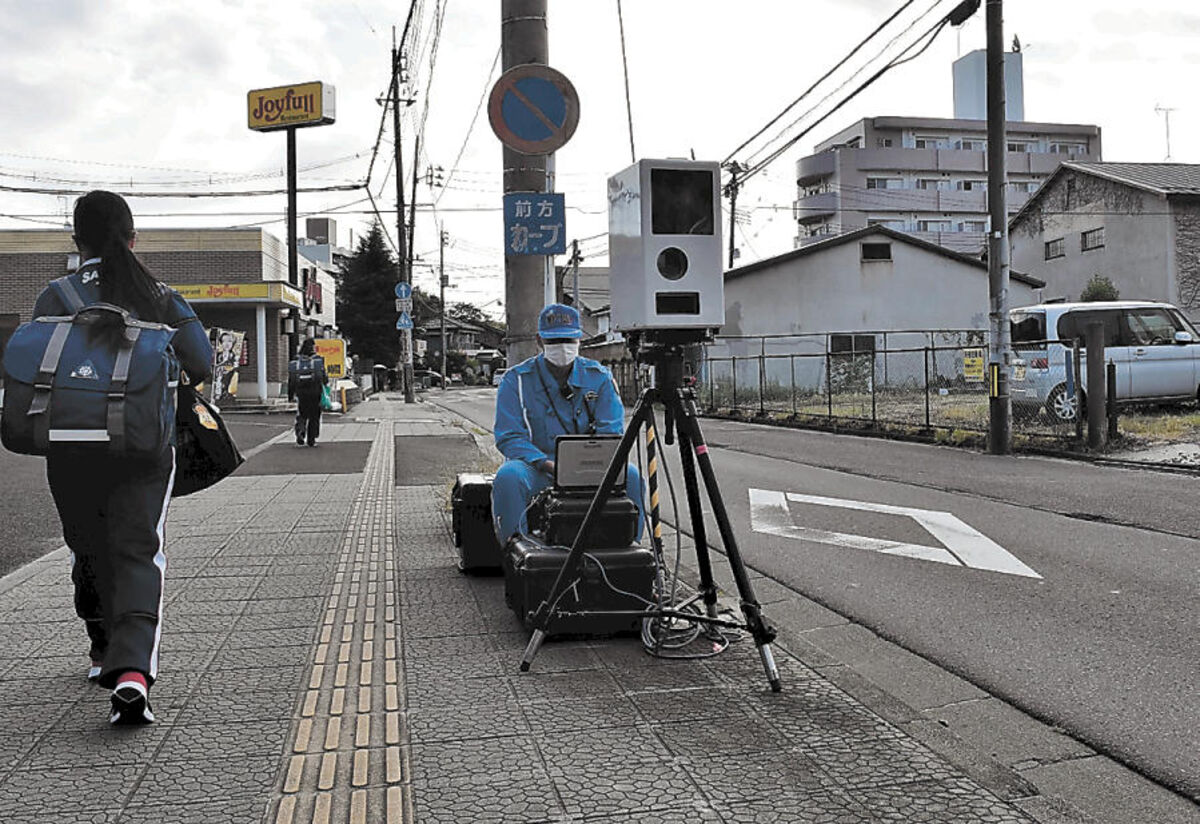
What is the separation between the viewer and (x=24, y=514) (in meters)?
10.2

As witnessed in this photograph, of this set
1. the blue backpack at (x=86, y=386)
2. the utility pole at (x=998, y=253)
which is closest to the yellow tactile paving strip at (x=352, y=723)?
the blue backpack at (x=86, y=386)

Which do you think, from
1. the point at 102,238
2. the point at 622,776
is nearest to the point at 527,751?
the point at 622,776

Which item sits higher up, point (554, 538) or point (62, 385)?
point (62, 385)

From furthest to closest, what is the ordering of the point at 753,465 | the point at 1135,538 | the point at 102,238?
the point at 753,465, the point at 1135,538, the point at 102,238

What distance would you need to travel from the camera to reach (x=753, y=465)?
47.8 feet

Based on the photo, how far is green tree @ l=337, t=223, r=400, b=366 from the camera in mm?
73125

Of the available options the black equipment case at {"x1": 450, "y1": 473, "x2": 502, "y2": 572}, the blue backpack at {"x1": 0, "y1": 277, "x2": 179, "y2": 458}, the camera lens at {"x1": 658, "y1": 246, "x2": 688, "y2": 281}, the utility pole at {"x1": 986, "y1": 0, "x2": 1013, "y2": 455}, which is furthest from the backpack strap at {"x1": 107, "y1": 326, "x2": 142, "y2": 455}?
the utility pole at {"x1": 986, "y1": 0, "x2": 1013, "y2": 455}

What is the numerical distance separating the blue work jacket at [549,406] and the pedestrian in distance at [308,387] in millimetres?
12278

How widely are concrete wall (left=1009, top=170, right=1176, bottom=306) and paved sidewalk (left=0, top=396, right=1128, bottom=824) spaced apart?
3455 cm

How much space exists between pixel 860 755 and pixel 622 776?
848mm

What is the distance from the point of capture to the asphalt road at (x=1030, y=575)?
444 cm

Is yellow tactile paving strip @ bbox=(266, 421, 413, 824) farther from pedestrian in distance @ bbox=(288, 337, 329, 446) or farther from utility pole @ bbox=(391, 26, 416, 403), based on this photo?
utility pole @ bbox=(391, 26, 416, 403)

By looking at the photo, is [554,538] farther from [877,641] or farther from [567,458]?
[877,641]

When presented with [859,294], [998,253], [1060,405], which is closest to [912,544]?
[998,253]
